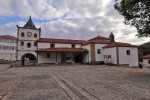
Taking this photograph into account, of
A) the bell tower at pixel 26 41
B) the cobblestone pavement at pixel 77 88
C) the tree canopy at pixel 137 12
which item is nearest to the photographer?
the cobblestone pavement at pixel 77 88

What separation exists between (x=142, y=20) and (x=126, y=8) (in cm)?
180

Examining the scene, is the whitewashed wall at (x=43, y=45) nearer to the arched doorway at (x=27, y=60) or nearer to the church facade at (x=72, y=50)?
the church facade at (x=72, y=50)

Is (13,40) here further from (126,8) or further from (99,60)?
(126,8)

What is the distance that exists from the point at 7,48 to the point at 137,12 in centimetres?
5840

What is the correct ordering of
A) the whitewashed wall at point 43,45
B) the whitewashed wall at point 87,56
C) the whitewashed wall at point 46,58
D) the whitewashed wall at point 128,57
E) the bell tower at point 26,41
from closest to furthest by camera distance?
the whitewashed wall at point 128,57 → the whitewashed wall at point 87,56 → the whitewashed wall at point 46,58 → the whitewashed wall at point 43,45 → the bell tower at point 26,41

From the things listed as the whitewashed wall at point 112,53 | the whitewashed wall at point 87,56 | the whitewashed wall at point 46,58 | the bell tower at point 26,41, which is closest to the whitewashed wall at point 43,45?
the whitewashed wall at point 46,58

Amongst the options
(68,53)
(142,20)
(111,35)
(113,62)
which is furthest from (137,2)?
(111,35)

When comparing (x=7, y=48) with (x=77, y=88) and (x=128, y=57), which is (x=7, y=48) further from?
(x=77, y=88)

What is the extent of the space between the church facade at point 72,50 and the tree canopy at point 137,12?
12818 mm

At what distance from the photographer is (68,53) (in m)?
32.7

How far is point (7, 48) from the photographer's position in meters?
59.7

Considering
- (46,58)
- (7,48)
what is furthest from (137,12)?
(7,48)

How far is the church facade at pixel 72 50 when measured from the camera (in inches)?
1022

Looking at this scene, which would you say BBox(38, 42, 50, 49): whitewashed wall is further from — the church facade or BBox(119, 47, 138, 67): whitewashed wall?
BBox(119, 47, 138, 67): whitewashed wall
